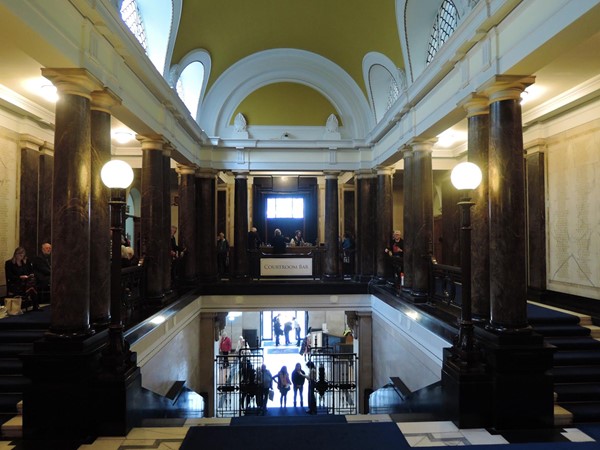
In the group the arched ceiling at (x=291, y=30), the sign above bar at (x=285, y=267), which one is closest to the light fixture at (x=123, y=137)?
the arched ceiling at (x=291, y=30)

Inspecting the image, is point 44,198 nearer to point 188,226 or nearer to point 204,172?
point 188,226

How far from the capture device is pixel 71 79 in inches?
204

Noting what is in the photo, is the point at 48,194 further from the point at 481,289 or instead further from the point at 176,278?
the point at 481,289

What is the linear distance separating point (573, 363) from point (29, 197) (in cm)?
1170

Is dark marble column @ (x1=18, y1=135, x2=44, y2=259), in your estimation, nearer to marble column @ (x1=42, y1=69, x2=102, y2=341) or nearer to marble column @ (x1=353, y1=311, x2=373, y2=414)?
marble column @ (x1=42, y1=69, x2=102, y2=341)

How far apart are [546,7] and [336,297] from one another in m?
9.64

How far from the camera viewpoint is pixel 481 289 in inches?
243

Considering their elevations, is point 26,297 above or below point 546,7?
below

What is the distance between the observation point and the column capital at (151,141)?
8.97 meters

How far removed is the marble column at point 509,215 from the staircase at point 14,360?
243 inches

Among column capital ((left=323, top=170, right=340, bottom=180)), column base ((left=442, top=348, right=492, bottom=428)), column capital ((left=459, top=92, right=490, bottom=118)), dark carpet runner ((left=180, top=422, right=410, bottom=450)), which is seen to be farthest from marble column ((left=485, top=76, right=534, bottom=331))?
column capital ((left=323, top=170, right=340, bottom=180))

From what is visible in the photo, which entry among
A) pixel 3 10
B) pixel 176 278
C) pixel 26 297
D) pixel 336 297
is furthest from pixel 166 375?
pixel 3 10

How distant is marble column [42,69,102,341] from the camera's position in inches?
201

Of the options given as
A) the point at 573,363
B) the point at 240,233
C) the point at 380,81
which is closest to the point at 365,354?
the point at 240,233
